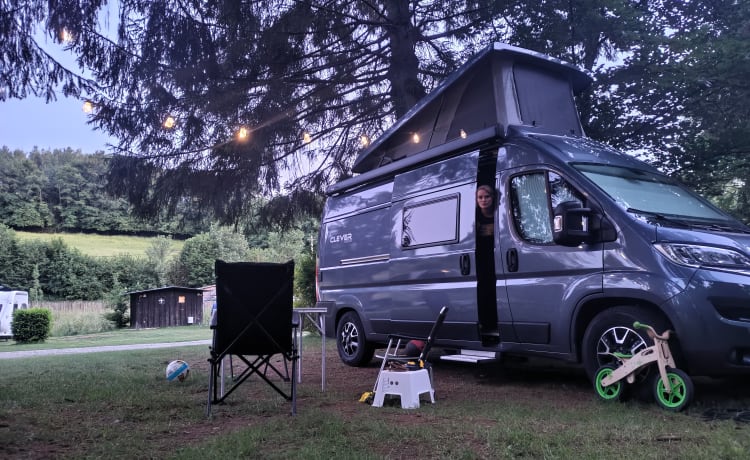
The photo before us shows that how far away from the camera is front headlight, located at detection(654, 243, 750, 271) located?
12.9 feet

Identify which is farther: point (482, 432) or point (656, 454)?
point (482, 432)

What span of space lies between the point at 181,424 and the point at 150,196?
23.0ft

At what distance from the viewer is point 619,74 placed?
25.4ft

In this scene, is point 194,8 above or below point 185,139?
above

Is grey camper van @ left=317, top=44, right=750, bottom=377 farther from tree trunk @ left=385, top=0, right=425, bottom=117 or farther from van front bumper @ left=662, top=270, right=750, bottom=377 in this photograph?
tree trunk @ left=385, top=0, right=425, bottom=117

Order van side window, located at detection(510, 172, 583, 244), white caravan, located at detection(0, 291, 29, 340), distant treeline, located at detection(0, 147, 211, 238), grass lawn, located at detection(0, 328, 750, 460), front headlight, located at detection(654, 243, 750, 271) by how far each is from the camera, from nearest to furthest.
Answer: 1. grass lawn, located at detection(0, 328, 750, 460)
2. front headlight, located at detection(654, 243, 750, 271)
3. van side window, located at detection(510, 172, 583, 244)
4. white caravan, located at detection(0, 291, 29, 340)
5. distant treeline, located at detection(0, 147, 211, 238)

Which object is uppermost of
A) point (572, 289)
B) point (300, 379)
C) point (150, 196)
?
point (150, 196)

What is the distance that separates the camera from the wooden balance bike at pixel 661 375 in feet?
12.4

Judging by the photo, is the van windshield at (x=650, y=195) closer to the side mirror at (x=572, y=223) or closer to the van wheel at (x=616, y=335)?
the side mirror at (x=572, y=223)

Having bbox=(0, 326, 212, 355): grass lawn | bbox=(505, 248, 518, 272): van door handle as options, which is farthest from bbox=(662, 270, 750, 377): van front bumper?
bbox=(0, 326, 212, 355): grass lawn

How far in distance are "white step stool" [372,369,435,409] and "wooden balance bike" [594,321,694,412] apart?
4.73ft

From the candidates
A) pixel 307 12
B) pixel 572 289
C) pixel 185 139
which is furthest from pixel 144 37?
pixel 572 289

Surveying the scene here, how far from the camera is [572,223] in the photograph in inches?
171

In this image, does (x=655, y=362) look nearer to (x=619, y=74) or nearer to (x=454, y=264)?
(x=454, y=264)
